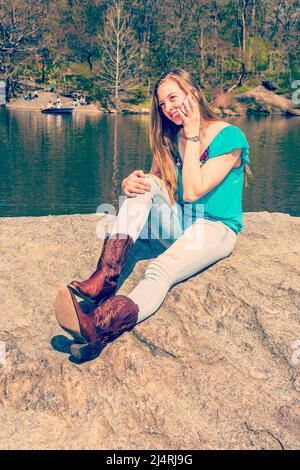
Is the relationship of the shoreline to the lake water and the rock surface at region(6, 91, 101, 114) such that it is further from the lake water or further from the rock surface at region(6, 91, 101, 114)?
the lake water

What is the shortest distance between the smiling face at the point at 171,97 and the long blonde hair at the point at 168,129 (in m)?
0.04

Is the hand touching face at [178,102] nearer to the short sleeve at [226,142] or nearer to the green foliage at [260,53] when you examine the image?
the short sleeve at [226,142]

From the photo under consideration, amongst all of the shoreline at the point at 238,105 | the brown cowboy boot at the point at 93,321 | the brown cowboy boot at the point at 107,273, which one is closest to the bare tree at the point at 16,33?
the shoreline at the point at 238,105

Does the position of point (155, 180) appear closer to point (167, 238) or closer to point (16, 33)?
point (167, 238)

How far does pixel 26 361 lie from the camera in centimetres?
394

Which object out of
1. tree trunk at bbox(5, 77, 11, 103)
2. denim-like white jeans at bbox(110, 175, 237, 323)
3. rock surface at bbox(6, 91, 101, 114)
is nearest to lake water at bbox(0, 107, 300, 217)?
denim-like white jeans at bbox(110, 175, 237, 323)

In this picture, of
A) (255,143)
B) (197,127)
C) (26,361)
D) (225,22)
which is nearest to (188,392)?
(26,361)

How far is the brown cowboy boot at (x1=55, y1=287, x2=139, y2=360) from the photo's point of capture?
348 cm

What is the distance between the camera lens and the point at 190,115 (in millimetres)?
4438

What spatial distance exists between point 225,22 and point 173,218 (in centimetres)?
6006

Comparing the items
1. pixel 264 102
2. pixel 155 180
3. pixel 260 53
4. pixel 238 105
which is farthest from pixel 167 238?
pixel 260 53

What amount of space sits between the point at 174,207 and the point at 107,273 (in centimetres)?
105

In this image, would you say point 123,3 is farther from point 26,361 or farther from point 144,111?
point 26,361
